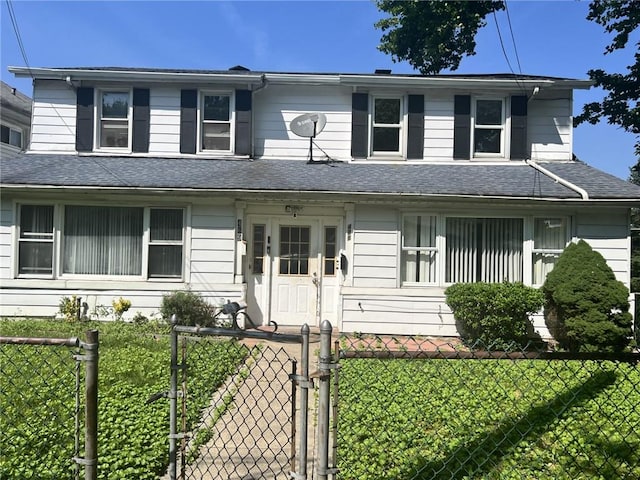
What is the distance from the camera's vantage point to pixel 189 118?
1029 centimetres

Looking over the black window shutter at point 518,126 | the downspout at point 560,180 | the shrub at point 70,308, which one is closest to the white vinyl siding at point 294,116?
the black window shutter at point 518,126

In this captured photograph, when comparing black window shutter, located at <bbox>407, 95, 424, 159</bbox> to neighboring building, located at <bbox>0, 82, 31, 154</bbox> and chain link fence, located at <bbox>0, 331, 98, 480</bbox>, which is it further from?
neighboring building, located at <bbox>0, 82, 31, 154</bbox>

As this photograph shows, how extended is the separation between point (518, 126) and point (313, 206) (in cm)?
532

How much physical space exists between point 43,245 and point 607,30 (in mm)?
20159

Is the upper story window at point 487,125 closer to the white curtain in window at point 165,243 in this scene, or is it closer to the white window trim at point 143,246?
the white window trim at point 143,246

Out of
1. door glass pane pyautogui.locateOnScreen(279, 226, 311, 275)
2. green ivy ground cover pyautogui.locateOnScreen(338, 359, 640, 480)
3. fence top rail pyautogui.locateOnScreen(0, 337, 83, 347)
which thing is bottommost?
green ivy ground cover pyautogui.locateOnScreen(338, 359, 640, 480)

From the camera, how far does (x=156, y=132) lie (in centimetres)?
1042

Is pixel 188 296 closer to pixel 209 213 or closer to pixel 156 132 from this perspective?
pixel 209 213

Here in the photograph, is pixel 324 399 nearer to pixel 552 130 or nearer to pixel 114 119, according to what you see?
pixel 114 119

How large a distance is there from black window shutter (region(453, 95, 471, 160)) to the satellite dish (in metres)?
3.12

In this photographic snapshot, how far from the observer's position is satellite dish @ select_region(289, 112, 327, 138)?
10039mm

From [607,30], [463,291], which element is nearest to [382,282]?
[463,291]

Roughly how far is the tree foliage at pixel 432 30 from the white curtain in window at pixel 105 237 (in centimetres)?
1585

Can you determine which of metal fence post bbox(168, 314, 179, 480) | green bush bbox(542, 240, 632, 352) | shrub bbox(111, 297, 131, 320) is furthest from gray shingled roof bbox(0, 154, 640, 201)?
metal fence post bbox(168, 314, 179, 480)
